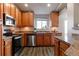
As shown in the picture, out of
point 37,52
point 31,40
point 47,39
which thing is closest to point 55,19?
point 47,39

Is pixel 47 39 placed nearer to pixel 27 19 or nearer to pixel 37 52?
pixel 27 19

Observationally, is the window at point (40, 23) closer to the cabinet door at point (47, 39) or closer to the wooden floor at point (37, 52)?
the cabinet door at point (47, 39)

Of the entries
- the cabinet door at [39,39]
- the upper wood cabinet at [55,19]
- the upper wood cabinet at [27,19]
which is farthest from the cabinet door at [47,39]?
the upper wood cabinet at [27,19]

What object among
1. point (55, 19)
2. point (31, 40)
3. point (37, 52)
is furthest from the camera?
point (55, 19)

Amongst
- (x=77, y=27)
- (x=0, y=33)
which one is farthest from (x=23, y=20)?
(x=0, y=33)

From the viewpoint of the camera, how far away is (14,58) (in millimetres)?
1189

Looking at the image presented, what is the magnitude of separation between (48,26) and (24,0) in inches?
317

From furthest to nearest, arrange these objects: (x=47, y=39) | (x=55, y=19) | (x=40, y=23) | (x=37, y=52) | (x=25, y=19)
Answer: (x=40, y=23)
(x=55, y=19)
(x=25, y=19)
(x=47, y=39)
(x=37, y=52)

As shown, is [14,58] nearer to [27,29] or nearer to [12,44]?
[12,44]

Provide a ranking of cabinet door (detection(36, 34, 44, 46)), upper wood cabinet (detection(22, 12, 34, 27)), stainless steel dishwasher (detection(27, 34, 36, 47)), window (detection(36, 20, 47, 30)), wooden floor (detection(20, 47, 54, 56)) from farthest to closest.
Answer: window (detection(36, 20, 47, 30)) → upper wood cabinet (detection(22, 12, 34, 27)) → cabinet door (detection(36, 34, 44, 46)) → stainless steel dishwasher (detection(27, 34, 36, 47)) → wooden floor (detection(20, 47, 54, 56))

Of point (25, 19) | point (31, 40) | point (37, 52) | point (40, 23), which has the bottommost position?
point (37, 52)

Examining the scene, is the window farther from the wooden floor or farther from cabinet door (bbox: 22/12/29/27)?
the wooden floor

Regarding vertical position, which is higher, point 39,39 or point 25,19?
point 25,19

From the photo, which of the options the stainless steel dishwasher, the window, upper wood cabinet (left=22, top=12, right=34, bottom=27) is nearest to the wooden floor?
the stainless steel dishwasher
